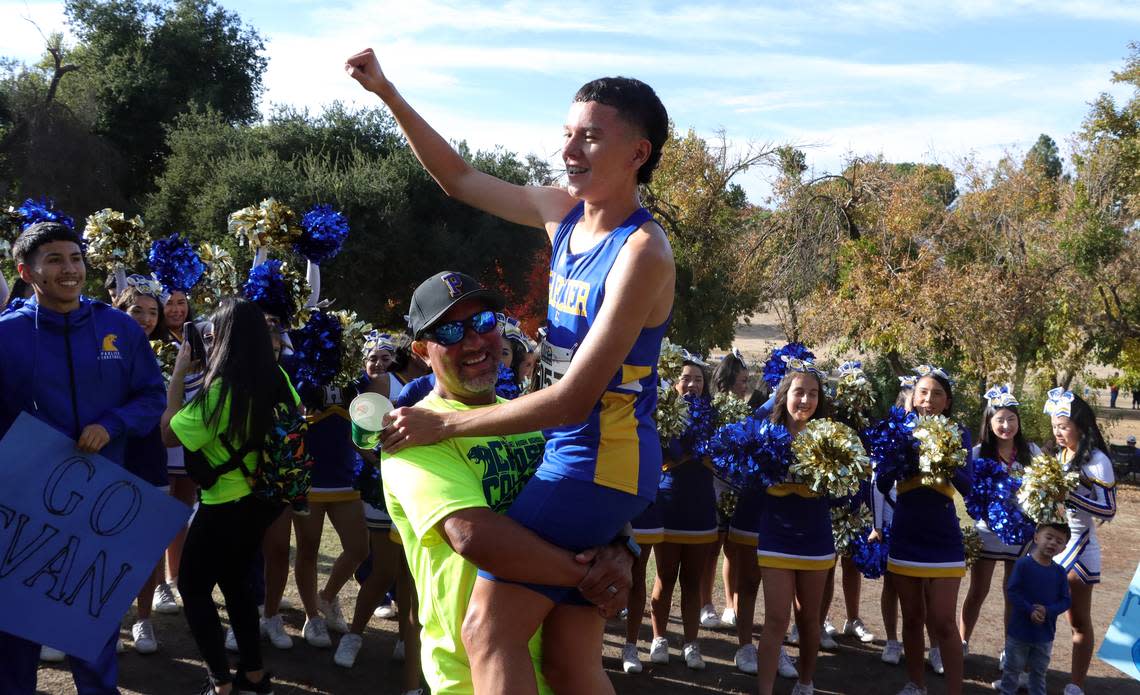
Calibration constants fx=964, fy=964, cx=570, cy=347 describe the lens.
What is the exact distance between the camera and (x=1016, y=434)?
21.7ft

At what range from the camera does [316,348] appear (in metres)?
6.18

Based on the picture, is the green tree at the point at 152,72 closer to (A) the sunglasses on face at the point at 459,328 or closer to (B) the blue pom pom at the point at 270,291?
(B) the blue pom pom at the point at 270,291

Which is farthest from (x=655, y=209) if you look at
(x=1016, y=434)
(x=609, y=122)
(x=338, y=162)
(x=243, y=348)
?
(x=609, y=122)

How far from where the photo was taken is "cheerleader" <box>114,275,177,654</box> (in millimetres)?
5852

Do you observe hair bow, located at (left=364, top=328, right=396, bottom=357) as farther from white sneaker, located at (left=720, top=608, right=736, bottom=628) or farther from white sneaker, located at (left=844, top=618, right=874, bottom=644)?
white sneaker, located at (left=844, top=618, right=874, bottom=644)

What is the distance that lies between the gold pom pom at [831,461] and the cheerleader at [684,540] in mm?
1009

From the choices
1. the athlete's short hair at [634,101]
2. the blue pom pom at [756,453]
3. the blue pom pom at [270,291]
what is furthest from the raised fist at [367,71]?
the blue pom pom at [756,453]

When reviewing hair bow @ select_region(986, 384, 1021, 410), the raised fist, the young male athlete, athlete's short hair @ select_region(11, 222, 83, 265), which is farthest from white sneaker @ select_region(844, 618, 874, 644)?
athlete's short hair @ select_region(11, 222, 83, 265)

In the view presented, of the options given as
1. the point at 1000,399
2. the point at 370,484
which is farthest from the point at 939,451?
the point at 370,484

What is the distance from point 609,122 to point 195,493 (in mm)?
4991

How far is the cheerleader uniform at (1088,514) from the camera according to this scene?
6332 millimetres

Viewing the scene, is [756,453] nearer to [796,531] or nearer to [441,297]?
[796,531]

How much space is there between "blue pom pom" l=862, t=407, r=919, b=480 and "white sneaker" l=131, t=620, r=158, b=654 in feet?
14.8

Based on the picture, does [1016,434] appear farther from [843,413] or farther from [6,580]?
[6,580]
